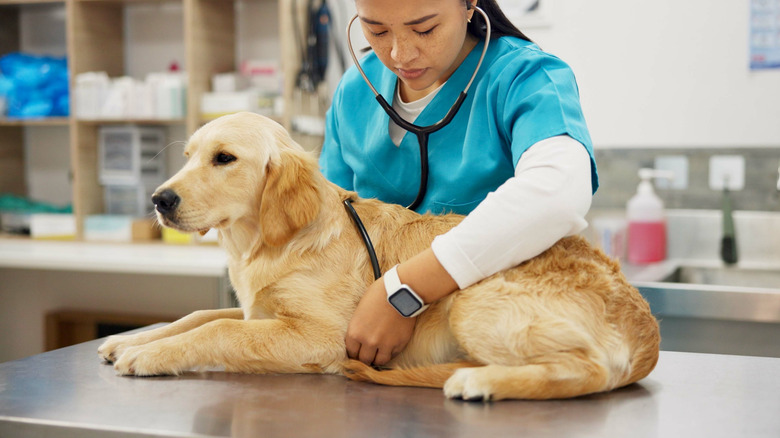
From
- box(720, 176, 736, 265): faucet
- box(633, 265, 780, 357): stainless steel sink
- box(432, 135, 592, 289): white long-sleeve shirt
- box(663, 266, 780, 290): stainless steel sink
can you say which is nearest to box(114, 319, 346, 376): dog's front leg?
box(432, 135, 592, 289): white long-sleeve shirt

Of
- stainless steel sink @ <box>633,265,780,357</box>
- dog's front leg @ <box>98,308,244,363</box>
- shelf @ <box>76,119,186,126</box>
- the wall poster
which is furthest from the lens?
shelf @ <box>76,119,186,126</box>

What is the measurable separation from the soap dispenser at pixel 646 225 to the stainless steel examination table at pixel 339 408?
1565 mm

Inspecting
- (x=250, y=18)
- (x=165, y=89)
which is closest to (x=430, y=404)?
(x=165, y=89)

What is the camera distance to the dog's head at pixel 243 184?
3.53ft

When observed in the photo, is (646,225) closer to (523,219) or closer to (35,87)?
(523,219)

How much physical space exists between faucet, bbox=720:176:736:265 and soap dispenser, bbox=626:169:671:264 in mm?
208

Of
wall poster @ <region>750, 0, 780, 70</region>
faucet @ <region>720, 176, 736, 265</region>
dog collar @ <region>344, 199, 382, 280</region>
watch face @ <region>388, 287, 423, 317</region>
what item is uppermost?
wall poster @ <region>750, 0, 780, 70</region>

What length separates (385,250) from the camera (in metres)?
1.15

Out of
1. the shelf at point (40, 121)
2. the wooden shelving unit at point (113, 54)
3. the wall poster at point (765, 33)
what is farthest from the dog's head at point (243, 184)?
the shelf at point (40, 121)

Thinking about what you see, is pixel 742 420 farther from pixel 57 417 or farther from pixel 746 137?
pixel 746 137

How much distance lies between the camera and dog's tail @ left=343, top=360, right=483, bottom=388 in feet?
3.27

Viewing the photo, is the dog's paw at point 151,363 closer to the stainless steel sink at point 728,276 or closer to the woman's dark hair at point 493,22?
the woman's dark hair at point 493,22

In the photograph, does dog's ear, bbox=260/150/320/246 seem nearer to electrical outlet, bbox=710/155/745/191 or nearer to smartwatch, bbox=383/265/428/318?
smartwatch, bbox=383/265/428/318

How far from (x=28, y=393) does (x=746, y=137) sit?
258cm
